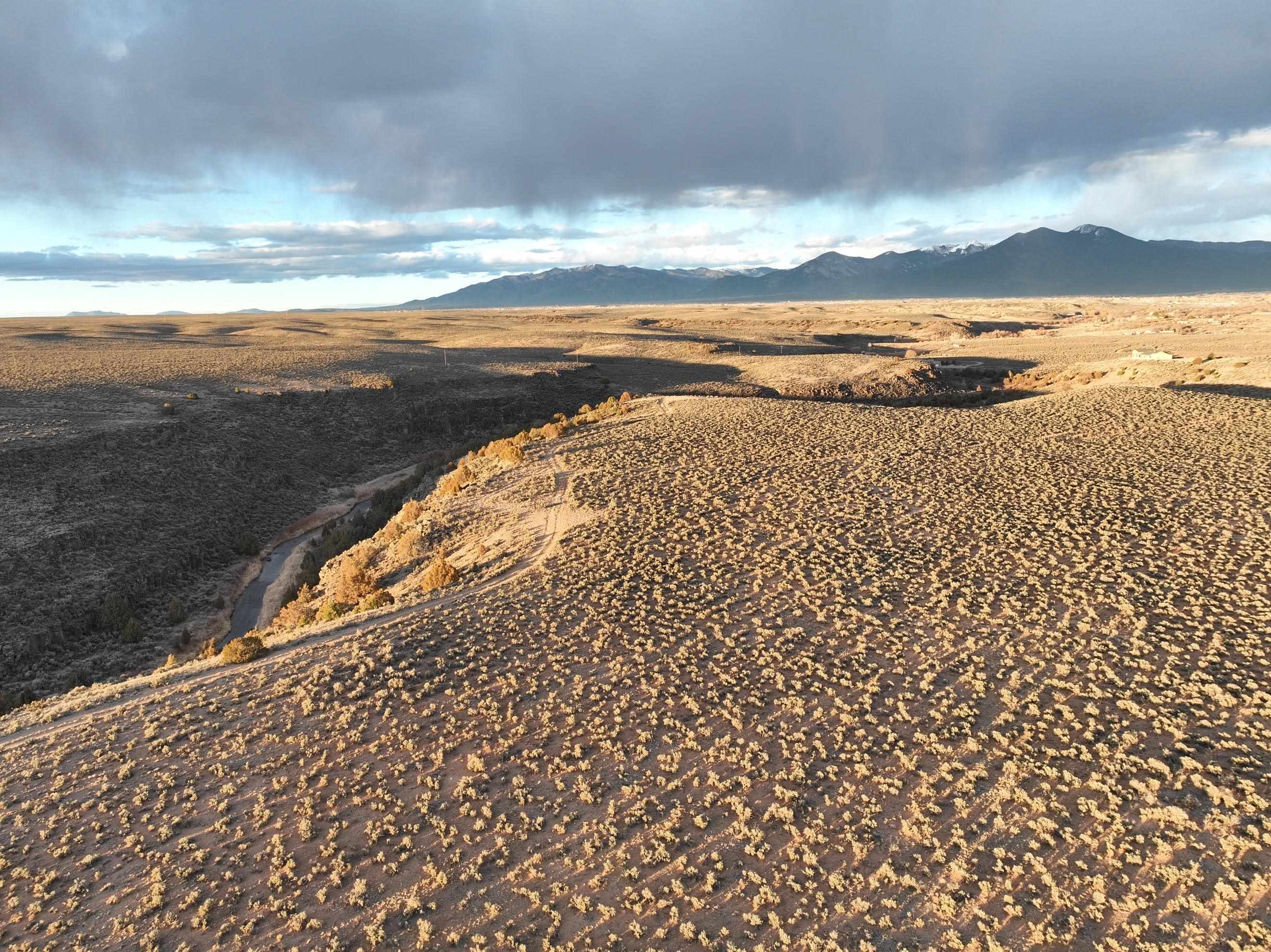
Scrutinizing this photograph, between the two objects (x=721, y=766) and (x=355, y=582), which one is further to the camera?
(x=355, y=582)

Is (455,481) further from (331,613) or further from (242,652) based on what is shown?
(242,652)

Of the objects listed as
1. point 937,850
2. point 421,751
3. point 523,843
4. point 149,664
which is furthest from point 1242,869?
A: point 149,664

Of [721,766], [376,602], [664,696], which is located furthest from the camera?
[376,602]

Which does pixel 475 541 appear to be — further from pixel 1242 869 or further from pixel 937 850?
pixel 1242 869

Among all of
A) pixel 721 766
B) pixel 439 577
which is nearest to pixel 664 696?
pixel 721 766

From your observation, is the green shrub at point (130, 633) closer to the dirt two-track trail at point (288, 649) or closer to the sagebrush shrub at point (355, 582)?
the sagebrush shrub at point (355, 582)

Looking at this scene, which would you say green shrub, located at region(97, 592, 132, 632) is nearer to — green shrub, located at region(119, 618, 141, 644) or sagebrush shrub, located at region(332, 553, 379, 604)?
green shrub, located at region(119, 618, 141, 644)
